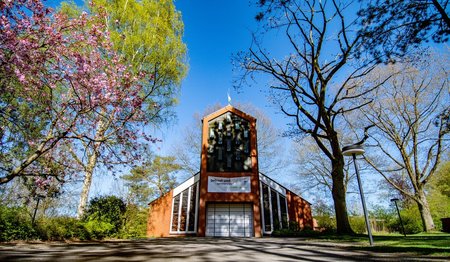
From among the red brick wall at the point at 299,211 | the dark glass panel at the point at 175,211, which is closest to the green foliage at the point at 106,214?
the dark glass panel at the point at 175,211

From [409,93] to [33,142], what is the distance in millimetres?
21341

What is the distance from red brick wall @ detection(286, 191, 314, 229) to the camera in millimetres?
17766

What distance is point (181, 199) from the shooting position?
17.9m

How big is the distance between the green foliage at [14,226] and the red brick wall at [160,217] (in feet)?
31.7

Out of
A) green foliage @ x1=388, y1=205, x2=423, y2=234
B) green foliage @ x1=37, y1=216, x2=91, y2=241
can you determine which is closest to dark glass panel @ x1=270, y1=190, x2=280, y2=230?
green foliage @ x1=388, y1=205, x2=423, y2=234

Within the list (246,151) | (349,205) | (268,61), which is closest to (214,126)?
(246,151)

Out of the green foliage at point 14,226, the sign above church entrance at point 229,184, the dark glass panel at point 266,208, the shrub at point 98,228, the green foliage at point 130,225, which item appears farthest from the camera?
the dark glass panel at point 266,208

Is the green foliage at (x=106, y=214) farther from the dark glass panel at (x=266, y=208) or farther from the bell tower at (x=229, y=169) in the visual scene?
the dark glass panel at (x=266, y=208)

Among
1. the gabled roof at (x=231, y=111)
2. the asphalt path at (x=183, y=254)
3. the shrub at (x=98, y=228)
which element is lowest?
the asphalt path at (x=183, y=254)

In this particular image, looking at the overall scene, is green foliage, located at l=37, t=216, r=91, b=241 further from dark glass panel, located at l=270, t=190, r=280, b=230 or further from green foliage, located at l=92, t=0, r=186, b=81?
dark glass panel, located at l=270, t=190, r=280, b=230

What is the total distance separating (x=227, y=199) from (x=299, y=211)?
564cm

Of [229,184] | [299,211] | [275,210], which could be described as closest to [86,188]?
[229,184]

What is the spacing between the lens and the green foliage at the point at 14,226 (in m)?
7.47

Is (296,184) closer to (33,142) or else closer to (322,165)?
(322,165)
